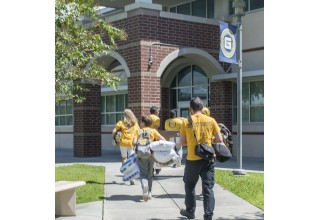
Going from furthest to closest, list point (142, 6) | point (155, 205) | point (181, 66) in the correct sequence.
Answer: point (181, 66), point (142, 6), point (155, 205)

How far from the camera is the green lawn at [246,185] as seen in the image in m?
9.34

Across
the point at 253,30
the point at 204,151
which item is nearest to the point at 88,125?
the point at 253,30

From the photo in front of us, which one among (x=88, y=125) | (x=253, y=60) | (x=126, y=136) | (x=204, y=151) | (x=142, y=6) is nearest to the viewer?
(x=204, y=151)

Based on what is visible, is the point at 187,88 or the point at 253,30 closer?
the point at 253,30

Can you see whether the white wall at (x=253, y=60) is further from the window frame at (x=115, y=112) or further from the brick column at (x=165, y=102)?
the window frame at (x=115, y=112)

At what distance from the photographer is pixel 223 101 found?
1962 centimetres

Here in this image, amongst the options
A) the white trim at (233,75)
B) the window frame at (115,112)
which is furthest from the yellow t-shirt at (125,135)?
the window frame at (115,112)

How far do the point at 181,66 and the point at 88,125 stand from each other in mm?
5111

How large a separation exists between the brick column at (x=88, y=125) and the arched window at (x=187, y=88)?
394 centimetres

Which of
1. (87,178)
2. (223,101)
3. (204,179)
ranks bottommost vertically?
(87,178)

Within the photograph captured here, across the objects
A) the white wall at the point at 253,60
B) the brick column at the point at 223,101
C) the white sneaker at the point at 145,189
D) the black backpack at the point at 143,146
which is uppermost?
the white wall at the point at 253,60

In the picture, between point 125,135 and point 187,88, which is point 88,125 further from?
point 125,135

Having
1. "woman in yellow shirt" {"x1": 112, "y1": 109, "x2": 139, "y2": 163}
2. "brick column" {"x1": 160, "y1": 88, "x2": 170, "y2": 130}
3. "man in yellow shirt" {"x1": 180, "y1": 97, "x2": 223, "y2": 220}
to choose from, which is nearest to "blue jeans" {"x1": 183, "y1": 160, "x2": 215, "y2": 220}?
"man in yellow shirt" {"x1": 180, "y1": 97, "x2": 223, "y2": 220}
